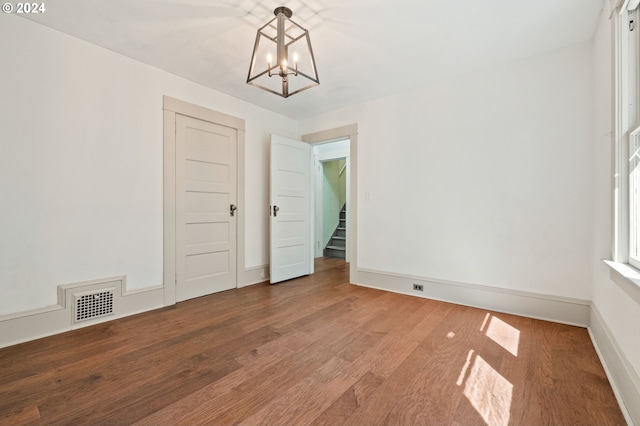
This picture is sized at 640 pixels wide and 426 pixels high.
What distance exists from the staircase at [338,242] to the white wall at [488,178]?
99.2 inches

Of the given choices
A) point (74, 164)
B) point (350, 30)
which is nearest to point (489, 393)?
point (350, 30)

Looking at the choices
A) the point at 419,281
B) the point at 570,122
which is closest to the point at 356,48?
the point at 570,122

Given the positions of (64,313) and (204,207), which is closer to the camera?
(64,313)

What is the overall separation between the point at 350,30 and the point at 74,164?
2.73 m

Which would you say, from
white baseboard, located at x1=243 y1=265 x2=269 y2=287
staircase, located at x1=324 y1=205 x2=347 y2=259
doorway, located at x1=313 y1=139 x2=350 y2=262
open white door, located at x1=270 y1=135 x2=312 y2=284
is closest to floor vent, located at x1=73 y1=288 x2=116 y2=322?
white baseboard, located at x1=243 y1=265 x2=269 y2=287

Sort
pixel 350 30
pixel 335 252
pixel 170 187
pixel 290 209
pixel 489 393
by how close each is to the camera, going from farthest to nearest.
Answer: pixel 335 252 → pixel 290 209 → pixel 170 187 → pixel 350 30 → pixel 489 393

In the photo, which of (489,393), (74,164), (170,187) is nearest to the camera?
(489,393)

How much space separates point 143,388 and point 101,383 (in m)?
0.29

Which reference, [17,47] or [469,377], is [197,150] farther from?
[469,377]

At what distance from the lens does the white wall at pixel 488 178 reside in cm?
253

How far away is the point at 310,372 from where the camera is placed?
5.82 ft

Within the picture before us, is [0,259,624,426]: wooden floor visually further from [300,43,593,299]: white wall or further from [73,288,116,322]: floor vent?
[300,43,593,299]: white wall

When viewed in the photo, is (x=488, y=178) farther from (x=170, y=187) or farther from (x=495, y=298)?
(x=170, y=187)

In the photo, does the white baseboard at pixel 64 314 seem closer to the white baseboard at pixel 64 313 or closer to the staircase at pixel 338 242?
the white baseboard at pixel 64 313
